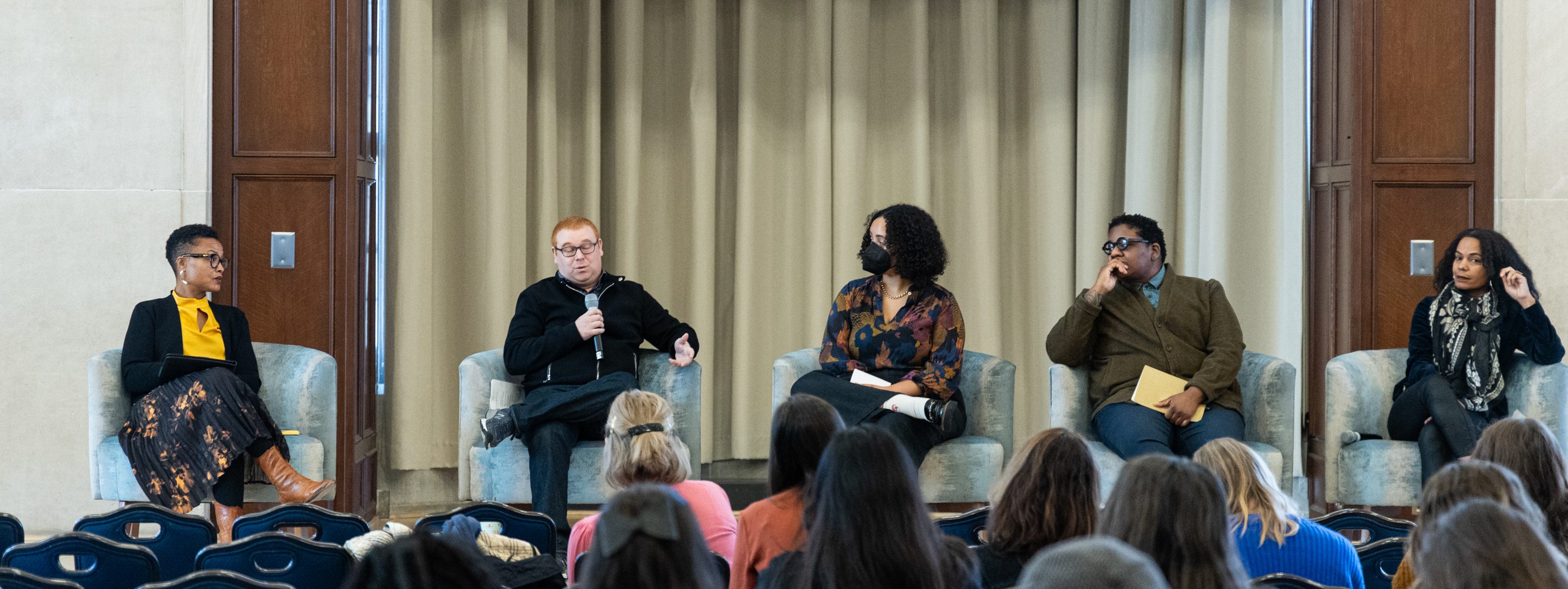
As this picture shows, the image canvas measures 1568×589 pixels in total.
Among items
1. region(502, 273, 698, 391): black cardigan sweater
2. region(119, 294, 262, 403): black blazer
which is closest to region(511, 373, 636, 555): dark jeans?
region(502, 273, 698, 391): black cardigan sweater

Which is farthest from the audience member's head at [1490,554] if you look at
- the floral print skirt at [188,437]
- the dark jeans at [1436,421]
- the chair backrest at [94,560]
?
the floral print skirt at [188,437]

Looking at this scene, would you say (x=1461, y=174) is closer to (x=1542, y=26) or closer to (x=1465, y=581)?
(x=1542, y=26)

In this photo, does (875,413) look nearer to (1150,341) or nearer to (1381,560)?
(1150,341)

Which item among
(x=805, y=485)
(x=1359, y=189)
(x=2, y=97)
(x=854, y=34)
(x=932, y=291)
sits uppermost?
(x=854, y=34)

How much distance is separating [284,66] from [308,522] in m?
2.47

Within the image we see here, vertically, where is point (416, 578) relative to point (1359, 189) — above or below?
below

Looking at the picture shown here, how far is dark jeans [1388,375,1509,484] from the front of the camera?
411 cm

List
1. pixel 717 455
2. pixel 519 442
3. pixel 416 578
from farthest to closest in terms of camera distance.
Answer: pixel 717 455, pixel 519 442, pixel 416 578

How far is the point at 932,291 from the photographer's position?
4551 mm

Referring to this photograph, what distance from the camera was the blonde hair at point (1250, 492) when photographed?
2387 mm

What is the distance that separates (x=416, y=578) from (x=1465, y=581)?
1087mm

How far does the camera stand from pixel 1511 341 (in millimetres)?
4297

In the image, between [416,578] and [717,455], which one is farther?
[717,455]

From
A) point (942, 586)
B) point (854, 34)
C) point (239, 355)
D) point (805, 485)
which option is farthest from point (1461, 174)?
point (239, 355)
